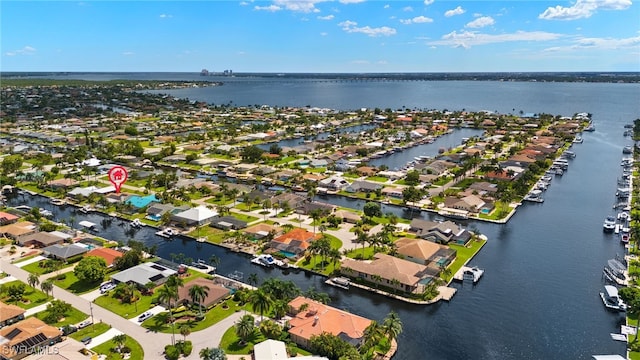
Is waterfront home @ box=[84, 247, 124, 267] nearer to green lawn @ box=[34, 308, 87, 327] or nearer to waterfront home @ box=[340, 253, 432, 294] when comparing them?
green lawn @ box=[34, 308, 87, 327]

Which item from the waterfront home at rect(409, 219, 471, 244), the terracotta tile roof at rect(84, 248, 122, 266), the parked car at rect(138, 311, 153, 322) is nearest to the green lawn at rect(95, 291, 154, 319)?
the parked car at rect(138, 311, 153, 322)

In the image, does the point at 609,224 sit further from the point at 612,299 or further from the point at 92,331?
the point at 92,331

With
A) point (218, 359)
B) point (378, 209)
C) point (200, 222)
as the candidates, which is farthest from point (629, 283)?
point (200, 222)

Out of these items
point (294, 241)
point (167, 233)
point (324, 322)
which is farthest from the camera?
point (167, 233)

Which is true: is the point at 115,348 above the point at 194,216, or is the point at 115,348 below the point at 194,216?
below

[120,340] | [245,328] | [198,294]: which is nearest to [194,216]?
[198,294]

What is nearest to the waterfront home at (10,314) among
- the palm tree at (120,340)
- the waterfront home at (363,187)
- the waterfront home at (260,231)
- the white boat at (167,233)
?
the palm tree at (120,340)
